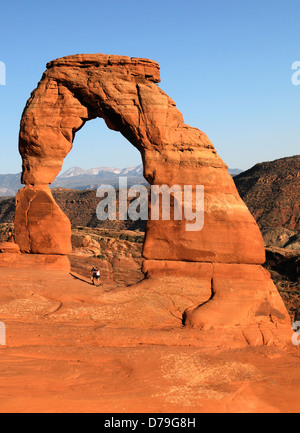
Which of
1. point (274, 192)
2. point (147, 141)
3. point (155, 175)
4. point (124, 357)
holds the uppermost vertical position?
point (274, 192)

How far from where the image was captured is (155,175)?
1559 centimetres

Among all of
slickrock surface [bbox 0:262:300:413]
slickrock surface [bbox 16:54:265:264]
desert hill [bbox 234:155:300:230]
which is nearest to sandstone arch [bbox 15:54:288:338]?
slickrock surface [bbox 16:54:265:264]

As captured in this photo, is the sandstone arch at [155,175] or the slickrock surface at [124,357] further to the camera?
the sandstone arch at [155,175]

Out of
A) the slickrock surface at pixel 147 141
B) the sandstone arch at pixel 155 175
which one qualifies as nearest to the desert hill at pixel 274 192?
the sandstone arch at pixel 155 175

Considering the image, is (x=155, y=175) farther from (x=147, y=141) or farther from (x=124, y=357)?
(x=124, y=357)

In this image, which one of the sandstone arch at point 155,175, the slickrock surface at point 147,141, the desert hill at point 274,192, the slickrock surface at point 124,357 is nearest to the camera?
the slickrock surface at point 124,357

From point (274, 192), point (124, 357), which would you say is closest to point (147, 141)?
point (124, 357)

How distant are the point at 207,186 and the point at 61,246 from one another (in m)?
5.68

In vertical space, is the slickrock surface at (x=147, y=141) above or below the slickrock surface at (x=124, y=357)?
above

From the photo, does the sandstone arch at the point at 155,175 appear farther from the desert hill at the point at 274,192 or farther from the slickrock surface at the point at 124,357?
the desert hill at the point at 274,192

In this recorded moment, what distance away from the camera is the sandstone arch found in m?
14.4

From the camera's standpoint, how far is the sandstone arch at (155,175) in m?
14.4

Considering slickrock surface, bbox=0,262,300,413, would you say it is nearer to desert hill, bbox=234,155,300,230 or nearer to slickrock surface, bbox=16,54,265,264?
slickrock surface, bbox=16,54,265,264

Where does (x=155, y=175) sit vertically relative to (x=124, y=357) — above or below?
above
